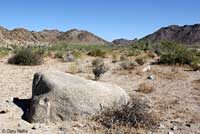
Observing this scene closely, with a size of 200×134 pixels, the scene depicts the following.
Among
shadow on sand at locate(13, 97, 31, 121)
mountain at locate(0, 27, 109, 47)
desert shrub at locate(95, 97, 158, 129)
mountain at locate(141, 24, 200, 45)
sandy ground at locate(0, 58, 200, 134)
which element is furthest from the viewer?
mountain at locate(141, 24, 200, 45)

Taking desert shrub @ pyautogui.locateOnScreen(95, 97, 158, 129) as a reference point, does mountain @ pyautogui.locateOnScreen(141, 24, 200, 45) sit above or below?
above

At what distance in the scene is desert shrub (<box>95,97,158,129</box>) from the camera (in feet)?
26.3

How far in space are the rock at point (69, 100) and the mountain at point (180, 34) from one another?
131160 millimetres

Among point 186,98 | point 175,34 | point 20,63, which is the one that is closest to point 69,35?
point 175,34

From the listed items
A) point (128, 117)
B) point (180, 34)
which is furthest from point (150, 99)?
point (180, 34)

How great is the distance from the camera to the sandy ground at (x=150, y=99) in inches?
311

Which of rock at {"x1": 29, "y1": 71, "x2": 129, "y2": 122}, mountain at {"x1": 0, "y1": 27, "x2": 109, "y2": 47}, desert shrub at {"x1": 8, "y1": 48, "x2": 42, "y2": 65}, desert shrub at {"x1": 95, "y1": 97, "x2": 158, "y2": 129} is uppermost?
mountain at {"x1": 0, "y1": 27, "x2": 109, "y2": 47}

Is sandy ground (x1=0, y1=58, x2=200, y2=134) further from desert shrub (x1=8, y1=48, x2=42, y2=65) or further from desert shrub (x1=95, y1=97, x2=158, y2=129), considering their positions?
desert shrub (x1=8, y1=48, x2=42, y2=65)

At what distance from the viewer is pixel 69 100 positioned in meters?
8.27

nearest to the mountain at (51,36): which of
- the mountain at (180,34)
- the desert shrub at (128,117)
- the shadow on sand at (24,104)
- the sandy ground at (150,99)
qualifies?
the mountain at (180,34)

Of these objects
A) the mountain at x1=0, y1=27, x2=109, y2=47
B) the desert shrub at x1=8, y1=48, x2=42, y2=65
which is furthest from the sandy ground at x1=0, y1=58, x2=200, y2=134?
the mountain at x1=0, y1=27, x2=109, y2=47

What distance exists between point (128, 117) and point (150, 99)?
2.96 metres

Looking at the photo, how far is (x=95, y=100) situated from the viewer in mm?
8430

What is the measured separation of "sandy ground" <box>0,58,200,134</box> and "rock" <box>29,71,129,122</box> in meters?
0.23
